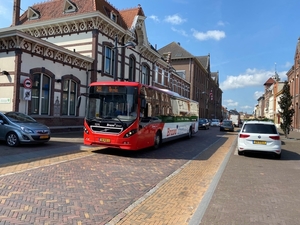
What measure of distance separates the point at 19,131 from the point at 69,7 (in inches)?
610

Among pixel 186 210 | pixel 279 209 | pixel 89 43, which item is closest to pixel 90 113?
pixel 186 210

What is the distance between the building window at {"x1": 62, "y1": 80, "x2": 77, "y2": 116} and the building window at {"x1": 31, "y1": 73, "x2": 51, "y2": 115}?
1.57m

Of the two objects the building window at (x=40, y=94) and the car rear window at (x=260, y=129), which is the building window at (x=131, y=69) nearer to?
the building window at (x=40, y=94)

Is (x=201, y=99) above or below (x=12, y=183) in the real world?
above

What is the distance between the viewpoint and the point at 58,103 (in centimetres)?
1805

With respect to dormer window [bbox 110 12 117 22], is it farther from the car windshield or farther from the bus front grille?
the bus front grille

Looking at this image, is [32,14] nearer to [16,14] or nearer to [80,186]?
[16,14]

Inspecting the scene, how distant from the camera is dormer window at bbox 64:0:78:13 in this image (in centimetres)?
2240

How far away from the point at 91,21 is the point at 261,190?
18.9m

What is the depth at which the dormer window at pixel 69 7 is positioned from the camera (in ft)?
73.5

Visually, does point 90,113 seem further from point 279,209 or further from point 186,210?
point 279,209

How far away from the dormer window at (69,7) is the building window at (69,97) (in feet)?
23.6

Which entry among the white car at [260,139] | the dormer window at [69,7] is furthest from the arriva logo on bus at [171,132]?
the dormer window at [69,7]

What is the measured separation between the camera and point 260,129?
11.3m
